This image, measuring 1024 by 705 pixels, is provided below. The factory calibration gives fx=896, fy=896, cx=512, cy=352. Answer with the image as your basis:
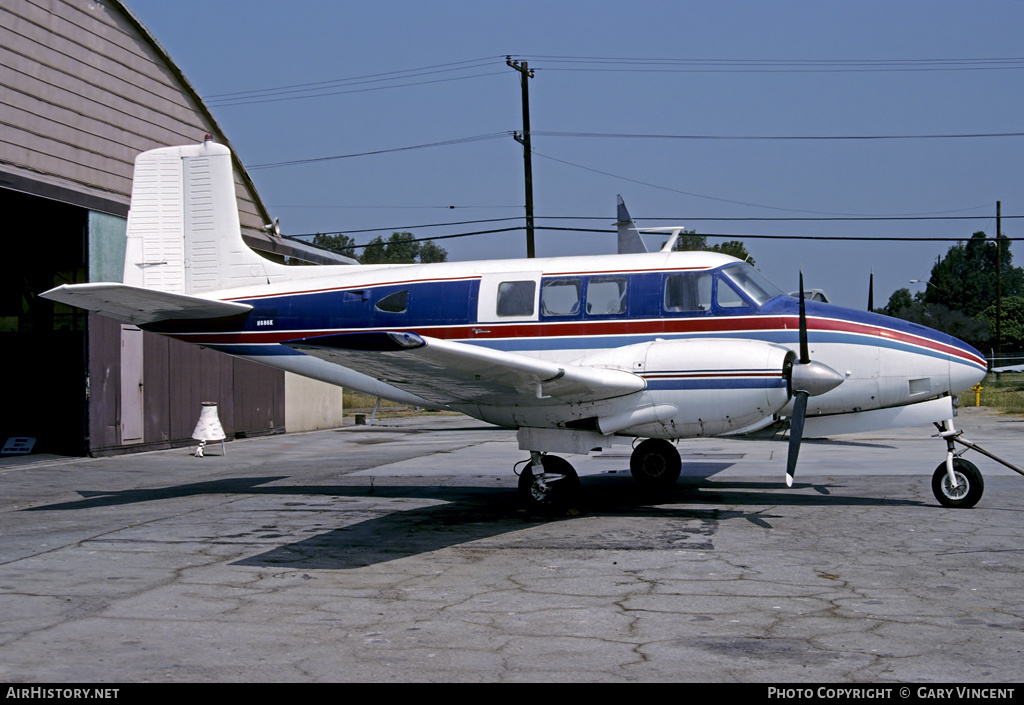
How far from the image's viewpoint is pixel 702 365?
10.8 metres

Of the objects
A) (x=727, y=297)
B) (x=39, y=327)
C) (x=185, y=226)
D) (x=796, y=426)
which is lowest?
(x=796, y=426)

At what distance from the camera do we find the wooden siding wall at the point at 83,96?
17531 mm

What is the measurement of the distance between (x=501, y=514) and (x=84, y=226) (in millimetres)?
12611

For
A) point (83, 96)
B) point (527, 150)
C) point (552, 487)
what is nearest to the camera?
point (552, 487)

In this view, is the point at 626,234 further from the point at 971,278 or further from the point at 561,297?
the point at 971,278

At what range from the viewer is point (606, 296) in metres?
12.0

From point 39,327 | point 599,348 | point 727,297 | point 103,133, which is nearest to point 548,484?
point 599,348

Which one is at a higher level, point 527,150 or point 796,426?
point 527,150

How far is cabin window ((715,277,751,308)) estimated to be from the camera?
1150 centimetres

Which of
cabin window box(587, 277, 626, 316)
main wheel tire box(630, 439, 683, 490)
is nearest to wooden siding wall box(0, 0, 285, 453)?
cabin window box(587, 277, 626, 316)

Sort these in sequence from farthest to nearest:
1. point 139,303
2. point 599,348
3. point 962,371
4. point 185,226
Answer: point 185,226
point 139,303
point 599,348
point 962,371

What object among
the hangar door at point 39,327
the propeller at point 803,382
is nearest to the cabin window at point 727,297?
the propeller at point 803,382

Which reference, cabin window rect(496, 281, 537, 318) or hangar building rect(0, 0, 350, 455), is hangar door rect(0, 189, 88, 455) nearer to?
hangar building rect(0, 0, 350, 455)
